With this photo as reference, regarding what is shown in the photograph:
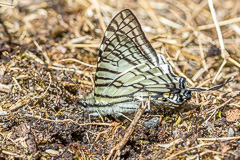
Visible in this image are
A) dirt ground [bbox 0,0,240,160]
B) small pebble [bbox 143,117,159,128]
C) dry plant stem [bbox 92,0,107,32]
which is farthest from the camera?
dry plant stem [bbox 92,0,107,32]

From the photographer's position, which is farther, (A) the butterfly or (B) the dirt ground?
(A) the butterfly

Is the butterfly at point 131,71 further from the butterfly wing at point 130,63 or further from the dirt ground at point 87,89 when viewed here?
the dirt ground at point 87,89

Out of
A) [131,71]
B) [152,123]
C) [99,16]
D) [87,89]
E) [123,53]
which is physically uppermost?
[99,16]

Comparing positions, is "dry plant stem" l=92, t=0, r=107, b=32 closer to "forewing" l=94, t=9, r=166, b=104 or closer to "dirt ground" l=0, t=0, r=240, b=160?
"dirt ground" l=0, t=0, r=240, b=160

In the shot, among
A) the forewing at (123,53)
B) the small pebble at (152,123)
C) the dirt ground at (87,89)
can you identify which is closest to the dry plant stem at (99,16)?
the dirt ground at (87,89)

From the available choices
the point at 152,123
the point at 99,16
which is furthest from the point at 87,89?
the point at 99,16

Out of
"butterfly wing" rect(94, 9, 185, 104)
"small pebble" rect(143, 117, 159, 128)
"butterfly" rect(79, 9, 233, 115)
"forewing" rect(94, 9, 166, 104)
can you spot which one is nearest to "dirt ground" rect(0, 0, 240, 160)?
"small pebble" rect(143, 117, 159, 128)

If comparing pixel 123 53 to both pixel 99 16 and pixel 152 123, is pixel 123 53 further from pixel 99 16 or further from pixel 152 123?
pixel 99 16

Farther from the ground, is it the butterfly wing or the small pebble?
the butterfly wing
